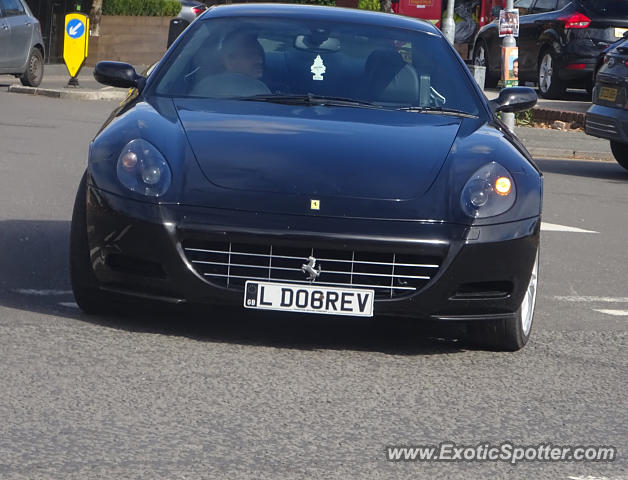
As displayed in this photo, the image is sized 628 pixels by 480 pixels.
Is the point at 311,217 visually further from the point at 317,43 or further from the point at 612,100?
the point at 612,100

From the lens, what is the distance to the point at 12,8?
24.8 m

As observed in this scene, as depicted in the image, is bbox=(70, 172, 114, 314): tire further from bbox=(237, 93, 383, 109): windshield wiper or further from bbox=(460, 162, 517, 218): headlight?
bbox=(460, 162, 517, 218): headlight

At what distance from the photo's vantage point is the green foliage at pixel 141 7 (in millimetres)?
35778

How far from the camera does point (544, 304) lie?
7.92 m

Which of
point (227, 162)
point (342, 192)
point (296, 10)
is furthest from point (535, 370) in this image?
point (296, 10)

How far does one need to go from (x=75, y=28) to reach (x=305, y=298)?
70.0ft

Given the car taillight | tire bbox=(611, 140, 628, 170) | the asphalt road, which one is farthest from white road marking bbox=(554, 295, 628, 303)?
the car taillight

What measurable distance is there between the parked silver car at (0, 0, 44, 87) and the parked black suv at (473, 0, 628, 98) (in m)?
8.22

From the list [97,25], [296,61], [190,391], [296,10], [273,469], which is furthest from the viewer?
[97,25]

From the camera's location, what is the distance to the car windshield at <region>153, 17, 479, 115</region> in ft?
24.1

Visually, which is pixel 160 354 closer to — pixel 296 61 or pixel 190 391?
pixel 190 391

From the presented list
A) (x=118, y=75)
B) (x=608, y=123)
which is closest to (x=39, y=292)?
(x=118, y=75)

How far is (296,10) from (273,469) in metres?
4.11

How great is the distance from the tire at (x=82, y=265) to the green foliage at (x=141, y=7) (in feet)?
98.4
